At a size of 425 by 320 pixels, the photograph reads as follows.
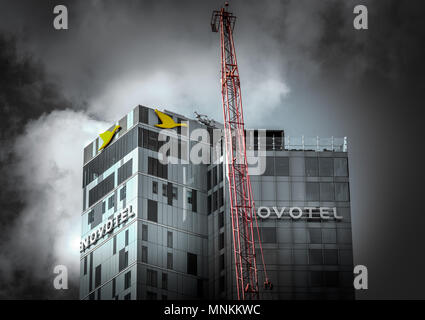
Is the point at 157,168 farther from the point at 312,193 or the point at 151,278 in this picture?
the point at 312,193

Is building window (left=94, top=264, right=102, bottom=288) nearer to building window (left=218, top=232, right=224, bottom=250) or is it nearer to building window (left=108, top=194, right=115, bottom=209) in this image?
building window (left=108, top=194, right=115, bottom=209)

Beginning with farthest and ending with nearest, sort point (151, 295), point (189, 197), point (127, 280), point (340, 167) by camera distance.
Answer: point (189, 197), point (340, 167), point (127, 280), point (151, 295)

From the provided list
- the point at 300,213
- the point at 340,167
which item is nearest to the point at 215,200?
the point at 300,213

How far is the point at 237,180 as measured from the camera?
18575 centimetres

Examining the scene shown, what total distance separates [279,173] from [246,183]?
7023mm

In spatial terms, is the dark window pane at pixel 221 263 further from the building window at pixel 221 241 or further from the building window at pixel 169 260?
the building window at pixel 169 260

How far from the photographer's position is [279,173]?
18788 cm

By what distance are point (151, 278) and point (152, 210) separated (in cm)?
1318

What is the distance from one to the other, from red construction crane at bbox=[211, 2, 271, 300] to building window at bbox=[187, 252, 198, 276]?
457 inches

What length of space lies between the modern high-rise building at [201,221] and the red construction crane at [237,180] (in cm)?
261
